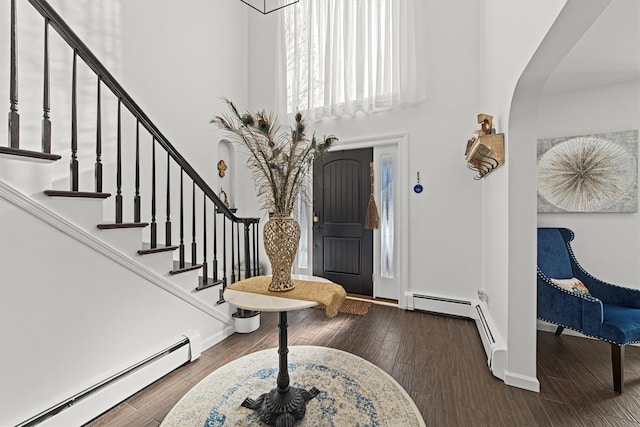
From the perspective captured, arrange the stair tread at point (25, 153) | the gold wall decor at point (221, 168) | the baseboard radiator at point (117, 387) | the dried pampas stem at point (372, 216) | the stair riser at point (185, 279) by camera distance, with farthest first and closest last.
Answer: the gold wall decor at point (221, 168)
the dried pampas stem at point (372, 216)
the stair riser at point (185, 279)
the baseboard radiator at point (117, 387)
the stair tread at point (25, 153)

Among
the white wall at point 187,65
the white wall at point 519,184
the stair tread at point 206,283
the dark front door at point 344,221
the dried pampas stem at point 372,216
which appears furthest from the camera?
the dark front door at point 344,221

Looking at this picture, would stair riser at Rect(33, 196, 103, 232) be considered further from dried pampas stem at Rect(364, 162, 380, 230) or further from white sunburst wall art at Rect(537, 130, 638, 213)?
white sunburst wall art at Rect(537, 130, 638, 213)

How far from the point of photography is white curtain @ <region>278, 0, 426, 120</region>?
131 inches

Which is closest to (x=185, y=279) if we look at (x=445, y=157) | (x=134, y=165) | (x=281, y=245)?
(x=281, y=245)

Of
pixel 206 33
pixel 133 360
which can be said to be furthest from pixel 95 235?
pixel 206 33

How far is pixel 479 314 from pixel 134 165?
3.99 m

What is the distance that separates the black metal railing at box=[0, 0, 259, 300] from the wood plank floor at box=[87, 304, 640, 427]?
0.74 metres

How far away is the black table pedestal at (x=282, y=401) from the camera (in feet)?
5.05

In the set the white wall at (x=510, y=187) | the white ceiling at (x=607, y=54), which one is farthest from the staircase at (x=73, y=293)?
the white ceiling at (x=607, y=54)

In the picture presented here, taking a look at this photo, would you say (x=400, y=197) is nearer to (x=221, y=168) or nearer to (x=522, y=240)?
(x=522, y=240)

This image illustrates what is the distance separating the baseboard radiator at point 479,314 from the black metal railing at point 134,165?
2049mm

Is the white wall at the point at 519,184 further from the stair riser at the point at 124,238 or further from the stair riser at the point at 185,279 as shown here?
the stair riser at the point at 124,238

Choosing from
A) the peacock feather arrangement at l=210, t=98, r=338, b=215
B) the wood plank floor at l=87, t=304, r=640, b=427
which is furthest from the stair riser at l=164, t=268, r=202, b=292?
the peacock feather arrangement at l=210, t=98, r=338, b=215

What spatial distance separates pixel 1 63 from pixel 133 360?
2.53 metres
